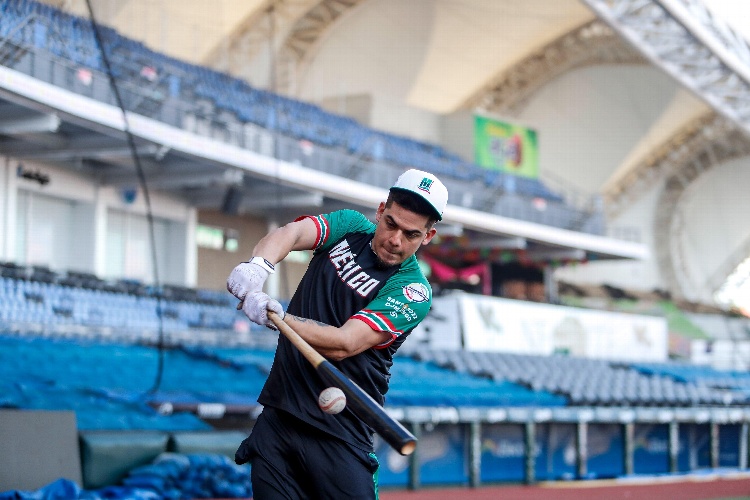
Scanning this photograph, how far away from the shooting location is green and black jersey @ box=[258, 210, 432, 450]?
337cm

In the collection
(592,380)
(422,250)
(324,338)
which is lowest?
(592,380)

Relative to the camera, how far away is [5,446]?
253 inches

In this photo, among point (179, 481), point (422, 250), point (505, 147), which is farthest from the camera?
point (505, 147)

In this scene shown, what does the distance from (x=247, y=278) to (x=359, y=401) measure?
1.63ft

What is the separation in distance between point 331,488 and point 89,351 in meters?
9.30

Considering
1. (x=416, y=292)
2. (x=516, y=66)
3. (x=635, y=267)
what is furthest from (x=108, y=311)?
(x=635, y=267)

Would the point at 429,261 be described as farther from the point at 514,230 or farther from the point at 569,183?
the point at 569,183

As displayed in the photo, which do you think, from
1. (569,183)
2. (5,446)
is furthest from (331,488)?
(569,183)

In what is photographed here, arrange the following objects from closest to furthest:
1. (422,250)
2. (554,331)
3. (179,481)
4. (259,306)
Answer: (259,306) → (179,481) → (554,331) → (422,250)

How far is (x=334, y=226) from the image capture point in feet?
11.6

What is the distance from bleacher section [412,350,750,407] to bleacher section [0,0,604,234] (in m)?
5.47

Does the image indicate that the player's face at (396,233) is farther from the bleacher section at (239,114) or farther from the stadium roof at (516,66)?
the stadium roof at (516,66)

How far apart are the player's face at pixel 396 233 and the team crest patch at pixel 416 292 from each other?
9 cm

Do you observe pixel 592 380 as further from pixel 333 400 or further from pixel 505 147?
pixel 505 147
